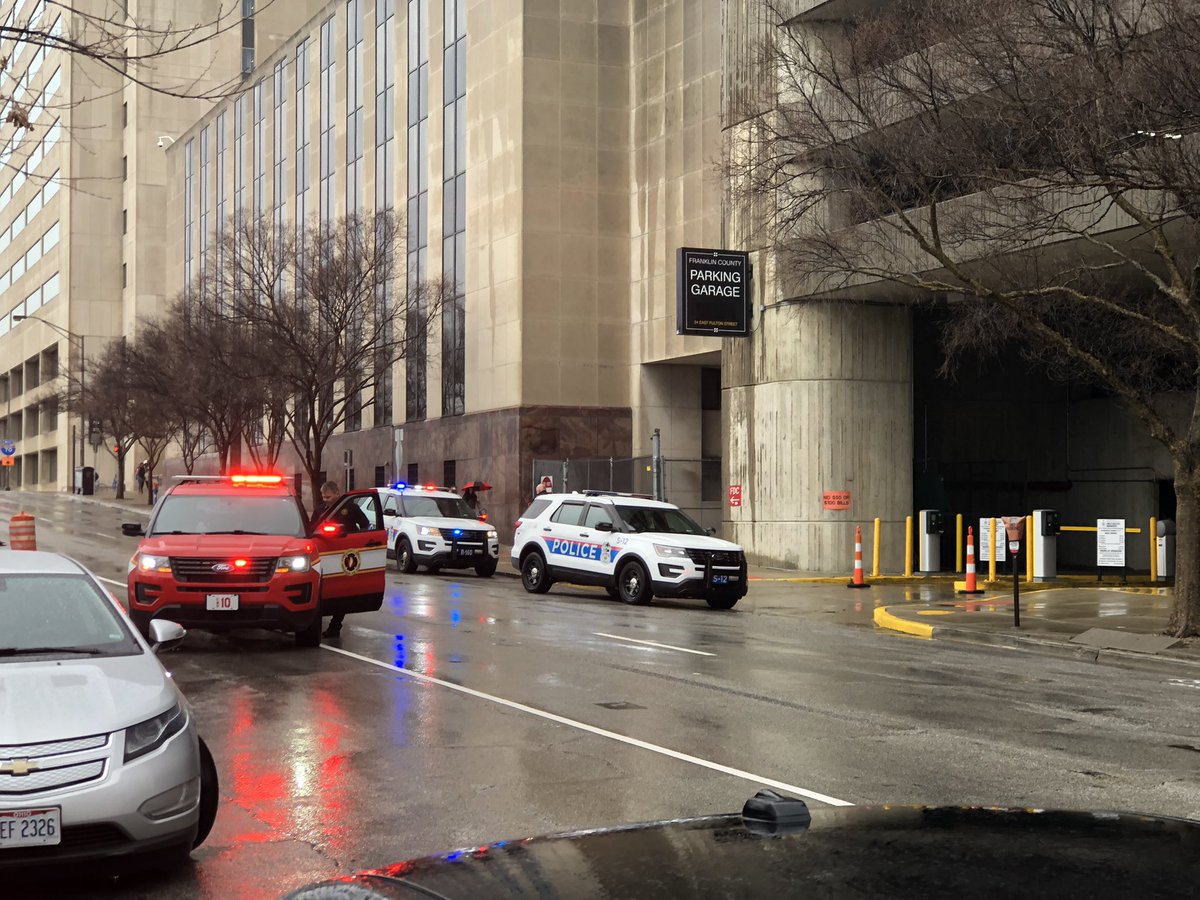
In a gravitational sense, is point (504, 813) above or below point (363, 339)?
below

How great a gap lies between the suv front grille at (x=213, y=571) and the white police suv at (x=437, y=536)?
1482 centimetres

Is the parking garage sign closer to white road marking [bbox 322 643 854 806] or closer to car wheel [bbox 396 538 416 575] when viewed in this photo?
car wheel [bbox 396 538 416 575]

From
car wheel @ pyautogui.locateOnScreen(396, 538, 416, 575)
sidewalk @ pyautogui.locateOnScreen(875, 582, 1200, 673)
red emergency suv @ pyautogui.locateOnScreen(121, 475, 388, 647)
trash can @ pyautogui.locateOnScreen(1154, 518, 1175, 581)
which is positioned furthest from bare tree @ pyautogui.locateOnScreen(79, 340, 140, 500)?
red emergency suv @ pyautogui.locateOnScreen(121, 475, 388, 647)

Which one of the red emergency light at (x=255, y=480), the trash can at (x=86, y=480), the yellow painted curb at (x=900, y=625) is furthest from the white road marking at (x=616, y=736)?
the trash can at (x=86, y=480)

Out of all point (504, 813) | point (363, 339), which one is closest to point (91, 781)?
point (504, 813)

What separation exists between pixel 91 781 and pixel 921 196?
15331mm

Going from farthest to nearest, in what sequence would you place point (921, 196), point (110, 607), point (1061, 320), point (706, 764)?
point (1061, 320), point (921, 196), point (706, 764), point (110, 607)

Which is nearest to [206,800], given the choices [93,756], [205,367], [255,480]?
[93,756]

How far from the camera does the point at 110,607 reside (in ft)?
24.0

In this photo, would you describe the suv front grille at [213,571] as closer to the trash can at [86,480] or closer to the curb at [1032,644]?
the curb at [1032,644]

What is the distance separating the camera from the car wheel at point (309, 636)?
48.7 feet

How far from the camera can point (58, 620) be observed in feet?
23.3

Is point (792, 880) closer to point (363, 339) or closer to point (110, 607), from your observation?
point (110, 607)

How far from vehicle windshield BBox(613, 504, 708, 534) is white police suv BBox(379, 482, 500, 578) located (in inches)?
251
